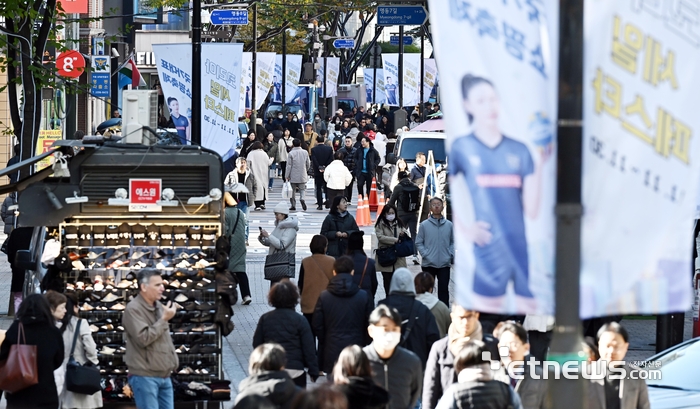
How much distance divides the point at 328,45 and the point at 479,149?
66.9 metres

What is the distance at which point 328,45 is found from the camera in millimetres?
70625

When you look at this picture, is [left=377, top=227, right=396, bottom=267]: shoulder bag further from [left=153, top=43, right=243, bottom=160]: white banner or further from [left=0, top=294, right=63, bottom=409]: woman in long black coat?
[left=0, top=294, right=63, bottom=409]: woman in long black coat

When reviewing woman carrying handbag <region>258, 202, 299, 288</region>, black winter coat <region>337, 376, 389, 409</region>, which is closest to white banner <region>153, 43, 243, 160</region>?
woman carrying handbag <region>258, 202, 299, 288</region>

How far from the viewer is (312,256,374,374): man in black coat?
415 inches

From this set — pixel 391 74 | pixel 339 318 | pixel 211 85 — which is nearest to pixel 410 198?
pixel 211 85

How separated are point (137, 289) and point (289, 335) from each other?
1.98m

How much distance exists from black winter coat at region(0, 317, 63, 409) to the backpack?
12.6 meters

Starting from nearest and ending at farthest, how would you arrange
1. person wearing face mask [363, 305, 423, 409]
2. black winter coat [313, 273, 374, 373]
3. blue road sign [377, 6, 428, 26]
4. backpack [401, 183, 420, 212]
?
person wearing face mask [363, 305, 423, 409] → black winter coat [313, 273, 374, 373] → backpack [401, 183, 420, 212] → blue road sign [377, 6, 428, 26]

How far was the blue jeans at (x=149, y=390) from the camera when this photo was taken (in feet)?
31.9

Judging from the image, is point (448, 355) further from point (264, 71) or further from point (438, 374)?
point (264, 71)

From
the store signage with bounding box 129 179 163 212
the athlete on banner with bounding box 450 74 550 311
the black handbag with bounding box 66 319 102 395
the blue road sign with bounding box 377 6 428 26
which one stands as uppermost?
the blue road sign with bounding box 377 6 428 26

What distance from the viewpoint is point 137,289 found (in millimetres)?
11156

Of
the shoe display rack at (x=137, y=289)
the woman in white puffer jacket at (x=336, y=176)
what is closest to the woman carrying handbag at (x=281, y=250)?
the shoe display rack at (x=137, y=289)

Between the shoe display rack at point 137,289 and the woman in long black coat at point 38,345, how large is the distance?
1977mm
